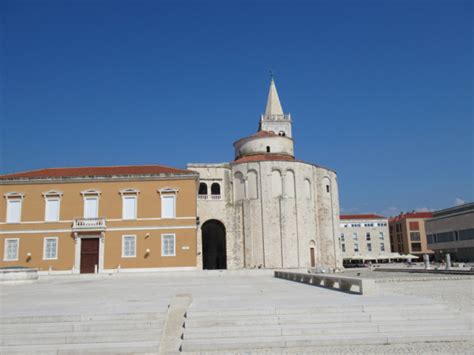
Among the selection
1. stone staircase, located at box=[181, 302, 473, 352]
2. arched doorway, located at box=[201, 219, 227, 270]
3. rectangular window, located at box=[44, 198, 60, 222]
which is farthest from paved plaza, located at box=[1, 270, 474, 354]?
arched doorway, located at box=[201, 219, 227, 270]

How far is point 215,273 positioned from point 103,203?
1052 centimetres

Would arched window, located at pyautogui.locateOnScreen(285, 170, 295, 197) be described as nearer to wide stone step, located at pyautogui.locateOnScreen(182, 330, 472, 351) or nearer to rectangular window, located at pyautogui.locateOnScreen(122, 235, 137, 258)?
rectangular window, located at pyautogui.locateOnScreen(122, 235, 137, 258)

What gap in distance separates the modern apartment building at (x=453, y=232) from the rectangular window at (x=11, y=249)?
5450 centimetres

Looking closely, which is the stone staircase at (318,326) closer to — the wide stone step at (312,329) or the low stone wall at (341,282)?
the wide stone step at (312,329)

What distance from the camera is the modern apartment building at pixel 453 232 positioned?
60188 mm

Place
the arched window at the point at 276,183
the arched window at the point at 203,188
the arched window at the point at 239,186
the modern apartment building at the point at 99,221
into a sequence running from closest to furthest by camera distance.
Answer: the modern apartment building at the point at 99,221
the arched window at the point at 276,183
the arched window at the point at 239,186
the arched window at the point at 203,188

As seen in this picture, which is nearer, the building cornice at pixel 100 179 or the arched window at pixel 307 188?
the building cornice at pixel 100 179

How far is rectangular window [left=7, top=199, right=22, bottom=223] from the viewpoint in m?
31.8

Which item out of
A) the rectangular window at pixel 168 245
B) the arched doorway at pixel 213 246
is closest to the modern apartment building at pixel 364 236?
the arched doorway at pixel 213 246

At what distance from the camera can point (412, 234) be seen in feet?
277

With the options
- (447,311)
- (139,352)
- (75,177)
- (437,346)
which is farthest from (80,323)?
(75,177)

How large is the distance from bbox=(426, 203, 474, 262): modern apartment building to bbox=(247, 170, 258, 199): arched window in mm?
32964

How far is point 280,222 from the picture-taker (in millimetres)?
44969

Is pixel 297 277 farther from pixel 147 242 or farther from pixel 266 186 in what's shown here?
pixel 266 186
